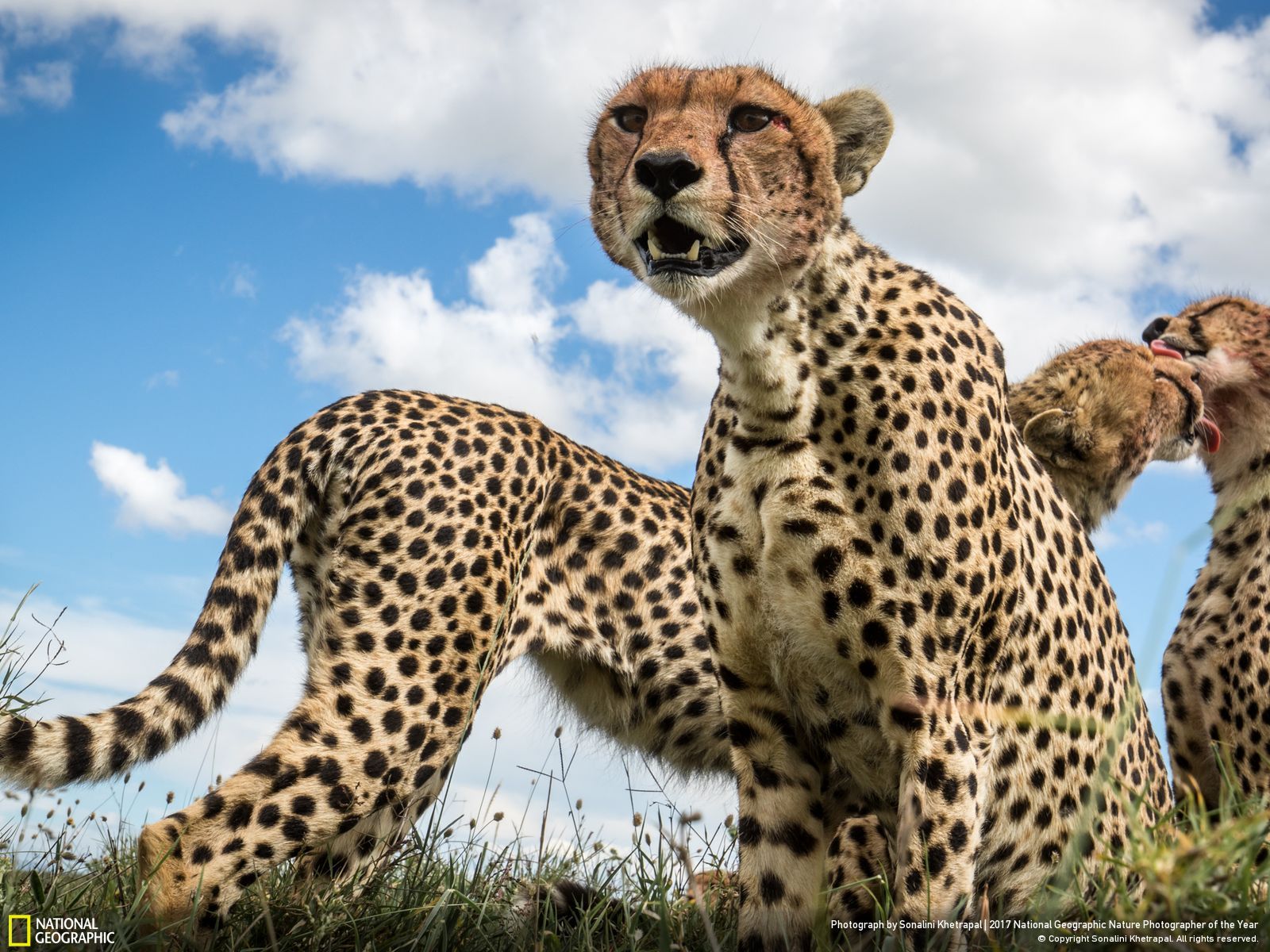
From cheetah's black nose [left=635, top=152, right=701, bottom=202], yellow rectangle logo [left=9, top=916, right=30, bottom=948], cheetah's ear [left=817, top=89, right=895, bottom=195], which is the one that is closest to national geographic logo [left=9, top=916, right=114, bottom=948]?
yellow rectangle logo [left=9, top=916, right=30, bottom=948]

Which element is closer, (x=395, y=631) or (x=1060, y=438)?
(x=395, y=631)

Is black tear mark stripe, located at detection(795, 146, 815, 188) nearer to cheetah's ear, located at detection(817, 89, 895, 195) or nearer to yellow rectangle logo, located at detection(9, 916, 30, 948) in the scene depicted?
cheetah's ear, located at detection(817, 89, 895, 195)

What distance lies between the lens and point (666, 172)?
258 centimetres

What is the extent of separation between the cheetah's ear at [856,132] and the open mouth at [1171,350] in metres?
2.08

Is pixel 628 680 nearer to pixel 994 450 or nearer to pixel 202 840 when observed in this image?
pixel 202 840

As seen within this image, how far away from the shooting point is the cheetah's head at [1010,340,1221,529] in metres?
4.24

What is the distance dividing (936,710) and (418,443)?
1969 mm

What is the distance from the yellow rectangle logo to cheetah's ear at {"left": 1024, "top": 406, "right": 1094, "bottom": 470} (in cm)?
311

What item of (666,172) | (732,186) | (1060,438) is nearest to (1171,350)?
(1060,438)

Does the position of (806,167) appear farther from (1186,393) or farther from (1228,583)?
(1228,583)

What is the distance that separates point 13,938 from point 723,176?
2155 millimetres

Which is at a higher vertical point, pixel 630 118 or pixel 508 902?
pixel 630 118

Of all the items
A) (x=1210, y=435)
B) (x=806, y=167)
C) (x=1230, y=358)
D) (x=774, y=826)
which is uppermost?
(x=1230, y=358)

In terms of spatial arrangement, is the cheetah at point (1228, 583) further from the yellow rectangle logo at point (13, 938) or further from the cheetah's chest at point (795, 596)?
the yellow rectangle logo at point (13, 938)
